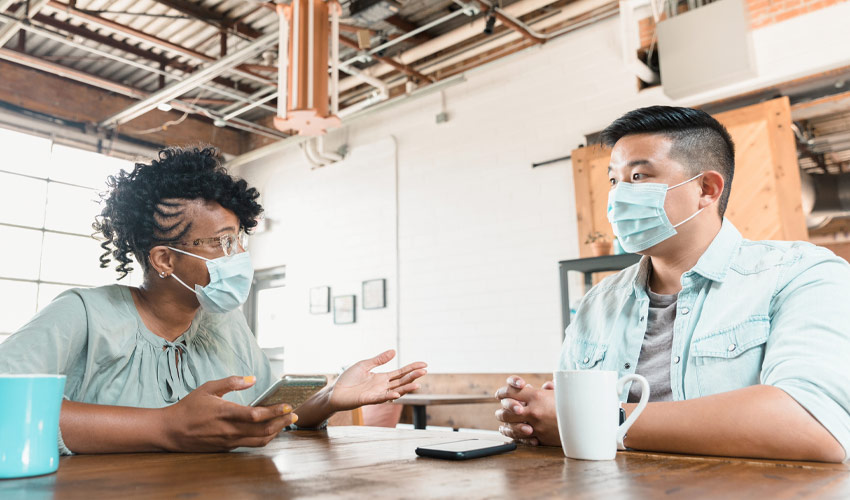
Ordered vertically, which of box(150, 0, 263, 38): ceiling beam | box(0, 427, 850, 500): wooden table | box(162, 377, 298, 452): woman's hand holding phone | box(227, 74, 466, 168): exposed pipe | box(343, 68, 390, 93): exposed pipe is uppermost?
box(150, 0, 263, 38): ceiling beam

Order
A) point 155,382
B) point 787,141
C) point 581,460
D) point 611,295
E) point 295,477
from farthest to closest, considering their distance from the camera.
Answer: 1. point 787,141
2. point 611,295
3. point 155,382
4. point 581,460
5. point 295,477

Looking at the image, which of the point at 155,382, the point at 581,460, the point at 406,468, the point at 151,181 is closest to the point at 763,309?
the point at 581,460

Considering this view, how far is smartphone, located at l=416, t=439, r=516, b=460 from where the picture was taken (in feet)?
3.18

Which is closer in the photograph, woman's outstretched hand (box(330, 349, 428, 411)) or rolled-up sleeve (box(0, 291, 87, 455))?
rolled-up sleeve (box(0, 291, 87, 455))

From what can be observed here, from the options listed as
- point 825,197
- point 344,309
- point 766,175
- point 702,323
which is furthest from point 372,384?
point 344,309

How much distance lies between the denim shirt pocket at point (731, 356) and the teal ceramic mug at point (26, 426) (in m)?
1.25

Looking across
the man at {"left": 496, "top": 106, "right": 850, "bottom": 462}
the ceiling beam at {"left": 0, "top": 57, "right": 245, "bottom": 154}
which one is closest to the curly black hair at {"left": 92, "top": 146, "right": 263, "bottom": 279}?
the man at {"left": 496, "top": 106, "right": 850, "bottom": 462}

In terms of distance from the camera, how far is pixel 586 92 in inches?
203

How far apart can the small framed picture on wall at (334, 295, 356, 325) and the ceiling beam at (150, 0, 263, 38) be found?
9.40ft

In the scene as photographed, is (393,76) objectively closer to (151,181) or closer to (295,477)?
(151,181)

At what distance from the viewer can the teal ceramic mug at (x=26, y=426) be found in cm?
83

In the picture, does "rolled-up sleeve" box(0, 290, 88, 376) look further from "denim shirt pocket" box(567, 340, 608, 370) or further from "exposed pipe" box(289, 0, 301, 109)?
"exposed pipe" box(289, 0, 301, 109)

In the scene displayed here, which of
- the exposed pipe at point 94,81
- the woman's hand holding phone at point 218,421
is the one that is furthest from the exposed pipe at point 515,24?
the woman's hand holding phone at point 218,421

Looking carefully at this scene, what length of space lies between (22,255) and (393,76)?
433cm
